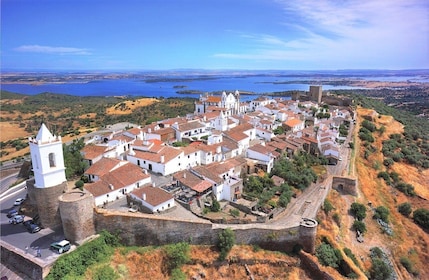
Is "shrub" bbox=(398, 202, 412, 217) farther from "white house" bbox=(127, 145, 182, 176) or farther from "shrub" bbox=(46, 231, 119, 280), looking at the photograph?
"shrub" bbox=(46, 231, 119, 280)

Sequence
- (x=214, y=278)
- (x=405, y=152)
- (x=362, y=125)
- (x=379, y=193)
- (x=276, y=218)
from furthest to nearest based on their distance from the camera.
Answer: (x=362, y=125), (x=405, y=152), (x=379, y=193), (x=276, y=218), (x=214, y=278)

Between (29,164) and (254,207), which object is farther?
(29,164)

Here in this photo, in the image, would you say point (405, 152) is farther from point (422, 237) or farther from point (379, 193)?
point (422, 237)

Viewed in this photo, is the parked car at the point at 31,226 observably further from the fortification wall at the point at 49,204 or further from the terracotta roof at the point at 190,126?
the terracotta roof at the point at 190,126

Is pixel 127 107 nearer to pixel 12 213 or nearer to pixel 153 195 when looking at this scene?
pixel 12 213

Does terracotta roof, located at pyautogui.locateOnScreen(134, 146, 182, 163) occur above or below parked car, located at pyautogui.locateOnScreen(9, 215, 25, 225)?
above

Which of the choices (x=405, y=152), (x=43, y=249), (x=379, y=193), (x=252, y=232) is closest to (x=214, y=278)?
(x=252, y=232)

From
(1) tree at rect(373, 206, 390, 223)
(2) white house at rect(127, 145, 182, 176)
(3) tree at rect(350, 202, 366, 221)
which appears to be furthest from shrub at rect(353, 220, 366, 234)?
(2) white house at rect(127, 145, 182, 176)
